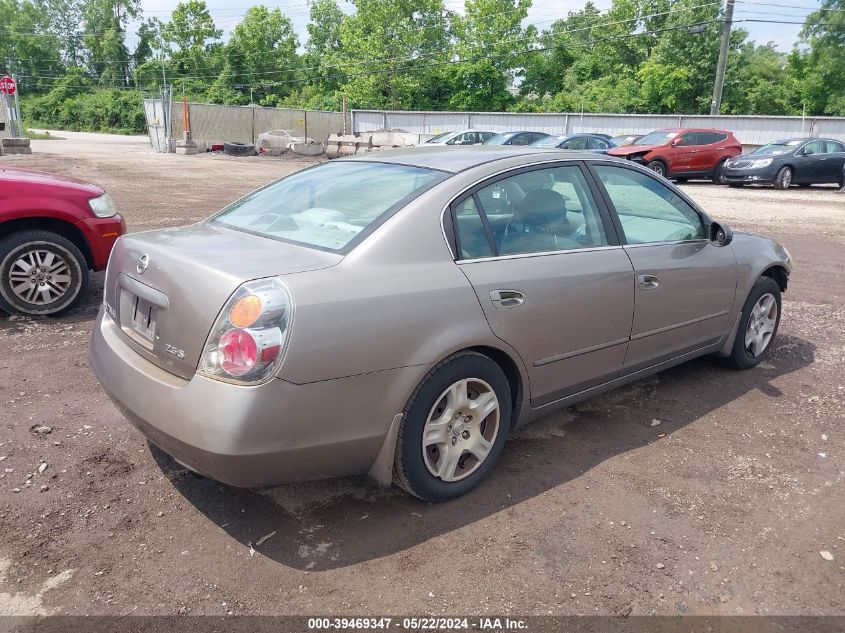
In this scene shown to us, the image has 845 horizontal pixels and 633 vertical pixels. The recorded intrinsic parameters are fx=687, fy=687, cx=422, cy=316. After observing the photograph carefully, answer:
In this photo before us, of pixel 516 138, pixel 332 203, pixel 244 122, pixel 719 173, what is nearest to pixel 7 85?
pixel 244 122

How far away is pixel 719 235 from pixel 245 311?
3150 millimetres

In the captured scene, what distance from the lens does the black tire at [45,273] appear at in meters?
5.48

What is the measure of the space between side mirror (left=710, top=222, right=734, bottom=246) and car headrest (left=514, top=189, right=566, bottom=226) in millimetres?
1264

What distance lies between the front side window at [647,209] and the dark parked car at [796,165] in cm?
1803

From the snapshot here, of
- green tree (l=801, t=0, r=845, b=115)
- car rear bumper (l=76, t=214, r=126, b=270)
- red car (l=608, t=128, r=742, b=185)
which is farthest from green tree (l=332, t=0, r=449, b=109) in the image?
car rear bumper (l=76, t=214, r=126, b=270)

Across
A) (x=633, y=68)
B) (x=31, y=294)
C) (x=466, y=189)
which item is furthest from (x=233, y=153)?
(x=633, y=68)

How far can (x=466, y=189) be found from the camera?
3.31 metres

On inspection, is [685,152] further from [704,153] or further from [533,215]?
[533,215]

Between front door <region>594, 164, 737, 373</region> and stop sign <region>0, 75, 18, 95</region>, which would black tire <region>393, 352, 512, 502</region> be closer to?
front door <region>594, 164, 737, 373</region>

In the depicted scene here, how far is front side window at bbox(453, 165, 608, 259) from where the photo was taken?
329 cm

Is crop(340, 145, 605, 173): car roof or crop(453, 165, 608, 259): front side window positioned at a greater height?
crop(340, 145, 605, 173): car roof

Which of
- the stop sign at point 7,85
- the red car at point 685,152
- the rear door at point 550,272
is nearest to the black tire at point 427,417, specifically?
the rear door at point 550,272

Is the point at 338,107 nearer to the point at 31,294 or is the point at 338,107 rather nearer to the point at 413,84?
the point at 413,84

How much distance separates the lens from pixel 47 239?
18.4 ft
